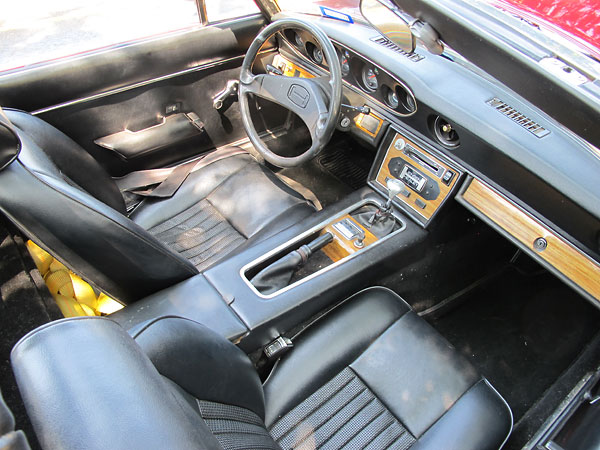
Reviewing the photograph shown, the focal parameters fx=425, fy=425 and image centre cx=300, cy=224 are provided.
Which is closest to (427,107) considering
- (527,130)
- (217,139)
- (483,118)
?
(483,118)

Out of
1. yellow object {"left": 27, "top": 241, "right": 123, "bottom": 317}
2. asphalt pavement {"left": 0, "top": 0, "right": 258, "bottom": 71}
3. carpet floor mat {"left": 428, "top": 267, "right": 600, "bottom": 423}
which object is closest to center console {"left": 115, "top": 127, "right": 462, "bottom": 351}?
yellow object {"left": 27, "top": 241, "right": 123, "bottom": 317}

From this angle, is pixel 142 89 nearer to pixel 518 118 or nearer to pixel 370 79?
pixel 370 79

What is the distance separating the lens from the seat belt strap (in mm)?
1865

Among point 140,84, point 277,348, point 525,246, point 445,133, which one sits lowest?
point 277,348

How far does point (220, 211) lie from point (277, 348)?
2.37ft

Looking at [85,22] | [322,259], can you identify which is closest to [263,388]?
[322,259]

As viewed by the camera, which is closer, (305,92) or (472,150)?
(472,150)

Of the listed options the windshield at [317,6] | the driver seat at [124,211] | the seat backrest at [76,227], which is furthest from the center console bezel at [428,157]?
the seat backrest at [76,227]

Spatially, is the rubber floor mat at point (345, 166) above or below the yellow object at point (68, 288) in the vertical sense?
Answer: below

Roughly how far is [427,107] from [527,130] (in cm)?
34

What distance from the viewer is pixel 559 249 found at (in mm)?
1330

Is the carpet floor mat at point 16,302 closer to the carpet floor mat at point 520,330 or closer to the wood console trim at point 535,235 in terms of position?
the wood console trim at point 535,235

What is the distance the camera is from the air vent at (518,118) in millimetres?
1305

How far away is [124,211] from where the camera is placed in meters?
1.62
